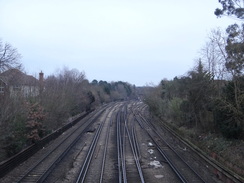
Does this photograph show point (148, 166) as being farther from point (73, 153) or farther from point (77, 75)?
point (77, 75)

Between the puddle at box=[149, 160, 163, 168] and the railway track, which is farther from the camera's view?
the puddle at box=[149, 160, 163, 168]

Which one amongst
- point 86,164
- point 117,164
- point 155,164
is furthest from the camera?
point 155,164

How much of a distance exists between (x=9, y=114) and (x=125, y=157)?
25.4ft

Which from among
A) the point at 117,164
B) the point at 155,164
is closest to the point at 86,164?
the point at 117,164

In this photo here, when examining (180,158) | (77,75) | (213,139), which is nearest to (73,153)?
(180,158)

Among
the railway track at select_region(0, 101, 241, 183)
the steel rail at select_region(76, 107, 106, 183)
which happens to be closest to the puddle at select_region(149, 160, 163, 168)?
the railway track at select_region(0, 101, 241, 183)

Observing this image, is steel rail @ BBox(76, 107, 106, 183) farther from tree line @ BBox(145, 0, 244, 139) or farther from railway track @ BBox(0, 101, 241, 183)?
tree line @ BBox(145, 0, 244, 139)

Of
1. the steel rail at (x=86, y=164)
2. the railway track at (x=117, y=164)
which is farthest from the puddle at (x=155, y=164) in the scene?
the steel rail at (x=86, y=164)

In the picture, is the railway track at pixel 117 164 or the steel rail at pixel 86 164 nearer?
the steel rail at pixel 86 164

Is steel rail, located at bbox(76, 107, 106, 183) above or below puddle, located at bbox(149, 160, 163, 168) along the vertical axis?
above

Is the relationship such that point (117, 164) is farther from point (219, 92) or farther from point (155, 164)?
point (219, 92)

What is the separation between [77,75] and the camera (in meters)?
67.1

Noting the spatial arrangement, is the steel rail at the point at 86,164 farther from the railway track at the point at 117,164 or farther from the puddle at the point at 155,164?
the puddle at the point at 155,164

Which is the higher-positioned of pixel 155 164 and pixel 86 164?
pixel 86 164
